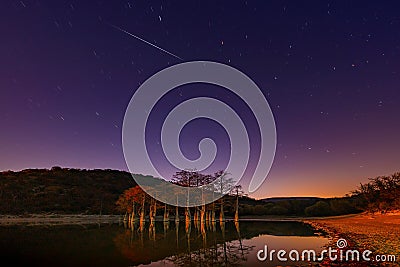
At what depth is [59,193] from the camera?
110500mm

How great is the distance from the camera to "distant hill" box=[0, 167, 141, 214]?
315 feet

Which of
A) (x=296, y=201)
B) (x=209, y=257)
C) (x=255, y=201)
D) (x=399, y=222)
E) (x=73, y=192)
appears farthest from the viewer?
(x=255, y=201)

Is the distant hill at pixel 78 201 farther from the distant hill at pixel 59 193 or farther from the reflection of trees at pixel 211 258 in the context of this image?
the reflection of trees at pixel 211 258

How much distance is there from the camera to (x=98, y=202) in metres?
104

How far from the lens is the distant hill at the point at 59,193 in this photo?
9594 cm

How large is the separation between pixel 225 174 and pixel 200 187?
5970 mm

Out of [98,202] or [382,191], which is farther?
[98,202]

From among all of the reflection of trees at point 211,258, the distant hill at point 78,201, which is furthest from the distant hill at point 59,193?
the reflection of trees at point 211,258

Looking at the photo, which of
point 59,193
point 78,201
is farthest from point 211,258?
point 59,193

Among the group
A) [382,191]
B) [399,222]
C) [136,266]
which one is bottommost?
[136,266]

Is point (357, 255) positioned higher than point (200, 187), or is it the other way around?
point (200, 187)

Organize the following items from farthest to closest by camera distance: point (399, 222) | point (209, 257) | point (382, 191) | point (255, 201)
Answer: point (255, 201), point (382, 191), point (399, 222), point (209, 257)

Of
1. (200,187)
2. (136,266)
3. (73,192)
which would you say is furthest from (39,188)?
(136,266)

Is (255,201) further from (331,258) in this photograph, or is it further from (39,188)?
(331,258)
